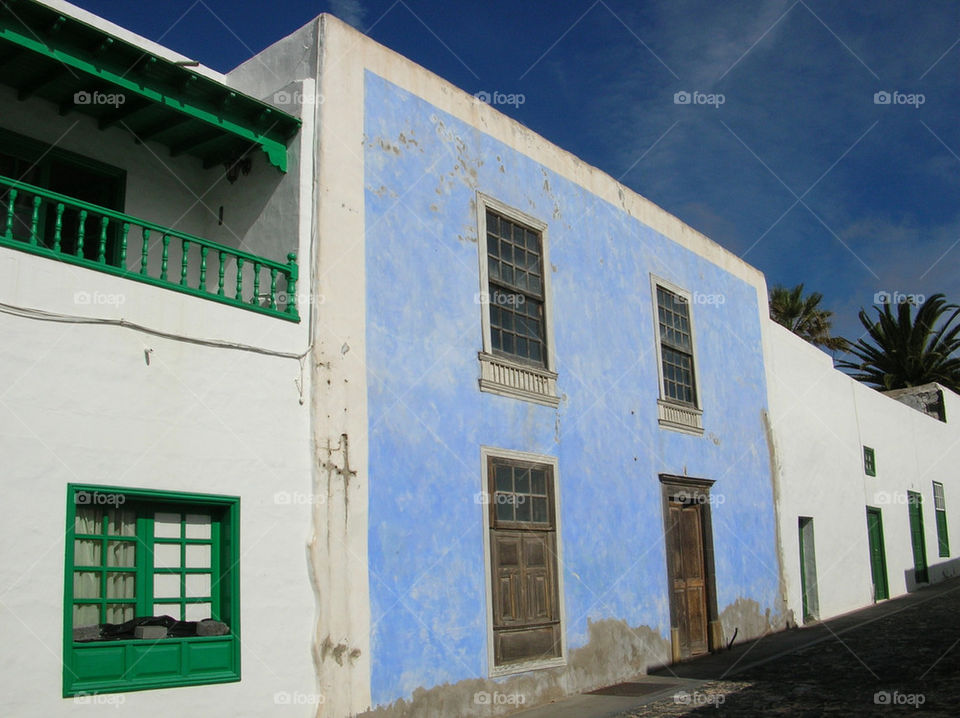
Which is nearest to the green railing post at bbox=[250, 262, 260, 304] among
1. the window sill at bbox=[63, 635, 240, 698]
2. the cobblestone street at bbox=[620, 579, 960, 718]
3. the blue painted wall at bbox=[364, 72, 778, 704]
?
the blue painted wall at bbox=[364, 72, 778, 704]

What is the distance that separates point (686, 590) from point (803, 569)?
4887 mm

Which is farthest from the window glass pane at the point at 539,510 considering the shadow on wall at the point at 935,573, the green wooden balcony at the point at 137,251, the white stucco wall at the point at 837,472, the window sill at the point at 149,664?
the shadow on wall at the point at 935,573

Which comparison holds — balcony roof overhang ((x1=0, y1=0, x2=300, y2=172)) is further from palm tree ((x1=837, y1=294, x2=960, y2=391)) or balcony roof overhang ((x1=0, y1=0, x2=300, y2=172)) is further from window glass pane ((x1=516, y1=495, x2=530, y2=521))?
palm tree ((x1=837, y1=294, x2=960, y2=391))

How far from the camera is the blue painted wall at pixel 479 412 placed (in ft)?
29.5

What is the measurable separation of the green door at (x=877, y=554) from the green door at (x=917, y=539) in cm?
245

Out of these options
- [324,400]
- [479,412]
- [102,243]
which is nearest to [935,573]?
[479,412]

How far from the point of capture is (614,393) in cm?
1246

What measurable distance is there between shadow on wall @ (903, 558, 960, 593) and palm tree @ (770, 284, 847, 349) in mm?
10730

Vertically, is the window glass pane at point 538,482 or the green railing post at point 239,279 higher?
the green railing post at point 239,279

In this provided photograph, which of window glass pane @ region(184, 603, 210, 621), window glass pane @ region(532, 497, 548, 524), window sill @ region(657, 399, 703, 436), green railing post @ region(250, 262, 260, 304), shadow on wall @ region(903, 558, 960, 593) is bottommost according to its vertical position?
shadow on wall @ region(903, 558, 960, 593)

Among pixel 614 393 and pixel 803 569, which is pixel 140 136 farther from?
pixel 803 569

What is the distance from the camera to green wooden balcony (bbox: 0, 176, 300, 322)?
268 inches

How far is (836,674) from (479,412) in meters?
5.00

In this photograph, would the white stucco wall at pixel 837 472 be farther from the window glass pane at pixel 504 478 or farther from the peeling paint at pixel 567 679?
the window glass pane at pixel 504 478
